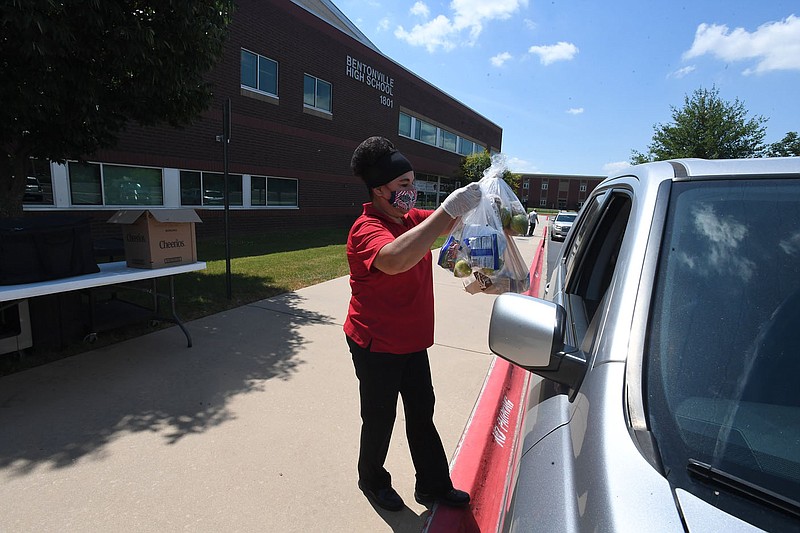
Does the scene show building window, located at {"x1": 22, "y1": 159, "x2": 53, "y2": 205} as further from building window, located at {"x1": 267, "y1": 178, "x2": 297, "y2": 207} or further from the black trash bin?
the black trash bin

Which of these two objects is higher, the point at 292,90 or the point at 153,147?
the point at 292,90

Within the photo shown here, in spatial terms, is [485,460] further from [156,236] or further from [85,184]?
[85,184]

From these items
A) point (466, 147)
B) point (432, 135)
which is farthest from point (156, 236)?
point (466, 147)

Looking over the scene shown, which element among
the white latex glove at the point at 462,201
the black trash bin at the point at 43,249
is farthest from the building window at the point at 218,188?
the white latex glove at the point at 462,201

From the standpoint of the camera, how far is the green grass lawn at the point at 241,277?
4449mm

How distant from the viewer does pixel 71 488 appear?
2.47m

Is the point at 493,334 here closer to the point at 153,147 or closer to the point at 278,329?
the point at 278,329

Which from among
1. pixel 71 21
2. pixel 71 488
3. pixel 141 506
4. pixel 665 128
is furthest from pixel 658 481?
pixel 665 128

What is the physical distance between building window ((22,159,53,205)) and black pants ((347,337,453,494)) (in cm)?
1073

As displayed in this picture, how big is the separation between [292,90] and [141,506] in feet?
51.7

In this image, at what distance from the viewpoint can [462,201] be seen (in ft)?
6.26

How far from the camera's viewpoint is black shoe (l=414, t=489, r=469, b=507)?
2.40 m

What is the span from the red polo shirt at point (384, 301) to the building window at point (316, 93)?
1617cm

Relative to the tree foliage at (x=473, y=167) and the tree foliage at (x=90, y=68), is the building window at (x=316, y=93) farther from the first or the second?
the tree foliage at (x=473, y=167)
